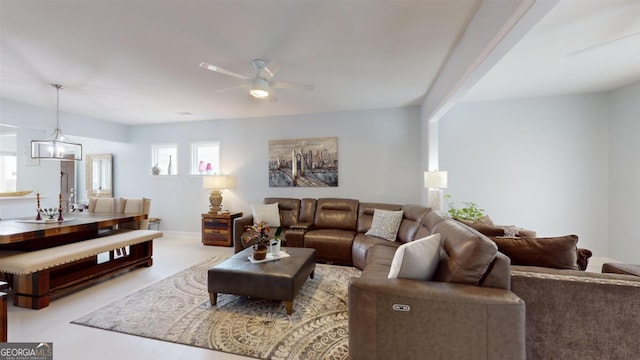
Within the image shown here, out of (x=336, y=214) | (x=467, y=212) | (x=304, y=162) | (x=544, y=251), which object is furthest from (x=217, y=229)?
(x=544, y=251)

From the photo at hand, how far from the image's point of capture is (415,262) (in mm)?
1671

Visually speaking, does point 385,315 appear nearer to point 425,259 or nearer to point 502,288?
point 425,259

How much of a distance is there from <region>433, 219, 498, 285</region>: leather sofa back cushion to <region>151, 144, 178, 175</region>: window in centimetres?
589

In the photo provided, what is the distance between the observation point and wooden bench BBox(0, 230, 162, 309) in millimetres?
2346

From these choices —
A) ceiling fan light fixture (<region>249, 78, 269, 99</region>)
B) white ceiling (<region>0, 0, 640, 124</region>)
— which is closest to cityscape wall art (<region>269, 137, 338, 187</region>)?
white ceiling (<region>0, 0, 640, 124</region>)

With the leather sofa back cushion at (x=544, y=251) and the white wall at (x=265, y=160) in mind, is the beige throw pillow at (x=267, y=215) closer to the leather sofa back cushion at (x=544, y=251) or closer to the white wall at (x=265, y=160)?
the white wall at (x=265, y=160)

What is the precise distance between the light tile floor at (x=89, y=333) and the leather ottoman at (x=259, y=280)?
55 cm

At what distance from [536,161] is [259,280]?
4565mm

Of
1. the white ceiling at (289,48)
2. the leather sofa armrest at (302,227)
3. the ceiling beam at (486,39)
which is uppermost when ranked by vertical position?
the white ceiling at (289,48)

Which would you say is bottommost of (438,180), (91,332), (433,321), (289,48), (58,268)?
(91,332)

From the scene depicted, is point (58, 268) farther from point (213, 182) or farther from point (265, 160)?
point (265, 160)

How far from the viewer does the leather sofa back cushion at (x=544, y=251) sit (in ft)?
5.28

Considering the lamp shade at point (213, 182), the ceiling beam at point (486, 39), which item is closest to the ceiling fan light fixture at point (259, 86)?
the ceiling beam at point (486, 39)

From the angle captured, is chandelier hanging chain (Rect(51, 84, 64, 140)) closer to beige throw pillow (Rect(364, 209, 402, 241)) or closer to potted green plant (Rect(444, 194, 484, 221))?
beige throw pillow (Rect(364, 209, 402, 241))
